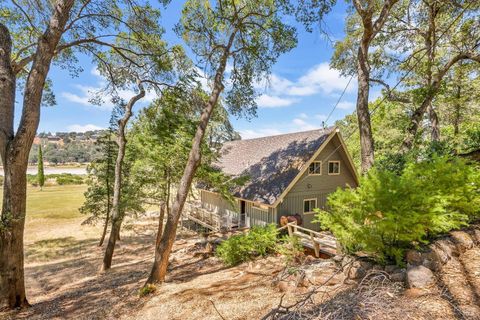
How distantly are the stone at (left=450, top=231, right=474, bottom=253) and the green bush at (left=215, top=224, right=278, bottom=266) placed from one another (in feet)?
19.1

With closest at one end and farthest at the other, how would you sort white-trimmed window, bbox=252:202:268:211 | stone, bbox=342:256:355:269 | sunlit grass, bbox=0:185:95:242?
1. stone, bbox=342:256:355:269
2. white-trimmed window, bbox=252:202:268:211
3. sunlit grass, bbox=0:185:95:242

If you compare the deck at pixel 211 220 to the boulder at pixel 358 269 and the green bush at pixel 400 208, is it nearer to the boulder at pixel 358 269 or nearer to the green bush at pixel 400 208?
the green bush at pixel 400 208

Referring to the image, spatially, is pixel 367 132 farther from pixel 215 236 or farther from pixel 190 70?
pixel 215 236

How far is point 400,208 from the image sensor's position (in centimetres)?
355

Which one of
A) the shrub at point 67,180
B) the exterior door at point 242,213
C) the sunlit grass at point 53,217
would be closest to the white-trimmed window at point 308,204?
the exterior door at point 242,213

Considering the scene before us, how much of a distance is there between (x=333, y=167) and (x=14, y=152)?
1511 cm

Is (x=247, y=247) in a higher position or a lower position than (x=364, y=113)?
lower

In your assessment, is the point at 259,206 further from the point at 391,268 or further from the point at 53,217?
the point at 53,217

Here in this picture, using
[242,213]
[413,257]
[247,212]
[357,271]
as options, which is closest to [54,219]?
[242,213]

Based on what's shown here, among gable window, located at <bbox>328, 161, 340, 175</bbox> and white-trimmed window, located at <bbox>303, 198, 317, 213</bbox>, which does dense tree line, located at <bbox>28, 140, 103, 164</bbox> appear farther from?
gable window, located at <bbox>328, 161, 340, 175</bbox>

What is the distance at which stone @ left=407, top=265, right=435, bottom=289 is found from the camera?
3.28 m

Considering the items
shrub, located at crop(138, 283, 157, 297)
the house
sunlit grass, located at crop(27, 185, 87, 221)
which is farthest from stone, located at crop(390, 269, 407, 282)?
sunlit grass, located at crop(27, 185, 87, 221)

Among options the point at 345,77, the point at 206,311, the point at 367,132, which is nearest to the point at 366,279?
the point at 206,311

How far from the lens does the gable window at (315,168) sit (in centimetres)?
1411
